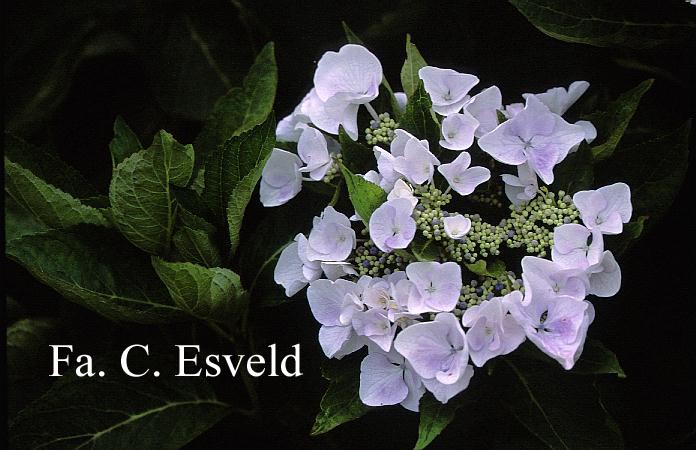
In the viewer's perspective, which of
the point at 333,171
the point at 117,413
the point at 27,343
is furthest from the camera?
the point at 27,343

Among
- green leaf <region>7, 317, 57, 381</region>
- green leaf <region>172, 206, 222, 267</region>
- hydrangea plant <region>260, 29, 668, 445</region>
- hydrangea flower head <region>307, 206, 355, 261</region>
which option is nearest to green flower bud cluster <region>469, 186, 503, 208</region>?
hydrangea plant <region>260, 29, 668, 445</region>

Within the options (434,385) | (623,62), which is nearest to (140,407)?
(434,385)

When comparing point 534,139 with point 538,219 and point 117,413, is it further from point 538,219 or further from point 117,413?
point 117,413

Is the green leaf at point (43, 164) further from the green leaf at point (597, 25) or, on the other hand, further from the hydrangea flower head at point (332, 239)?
the green leaf at point (597, 25)

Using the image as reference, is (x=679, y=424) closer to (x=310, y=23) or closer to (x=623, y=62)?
(x=623, y=62)

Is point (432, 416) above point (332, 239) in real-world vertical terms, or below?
below

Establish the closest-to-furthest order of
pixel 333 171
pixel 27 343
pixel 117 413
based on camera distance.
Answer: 1. pixel 333 171
2. pixel 117 413
3. pixel 27 343

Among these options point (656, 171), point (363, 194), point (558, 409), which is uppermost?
point (363, 194)

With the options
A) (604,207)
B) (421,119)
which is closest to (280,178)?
(421,119)
